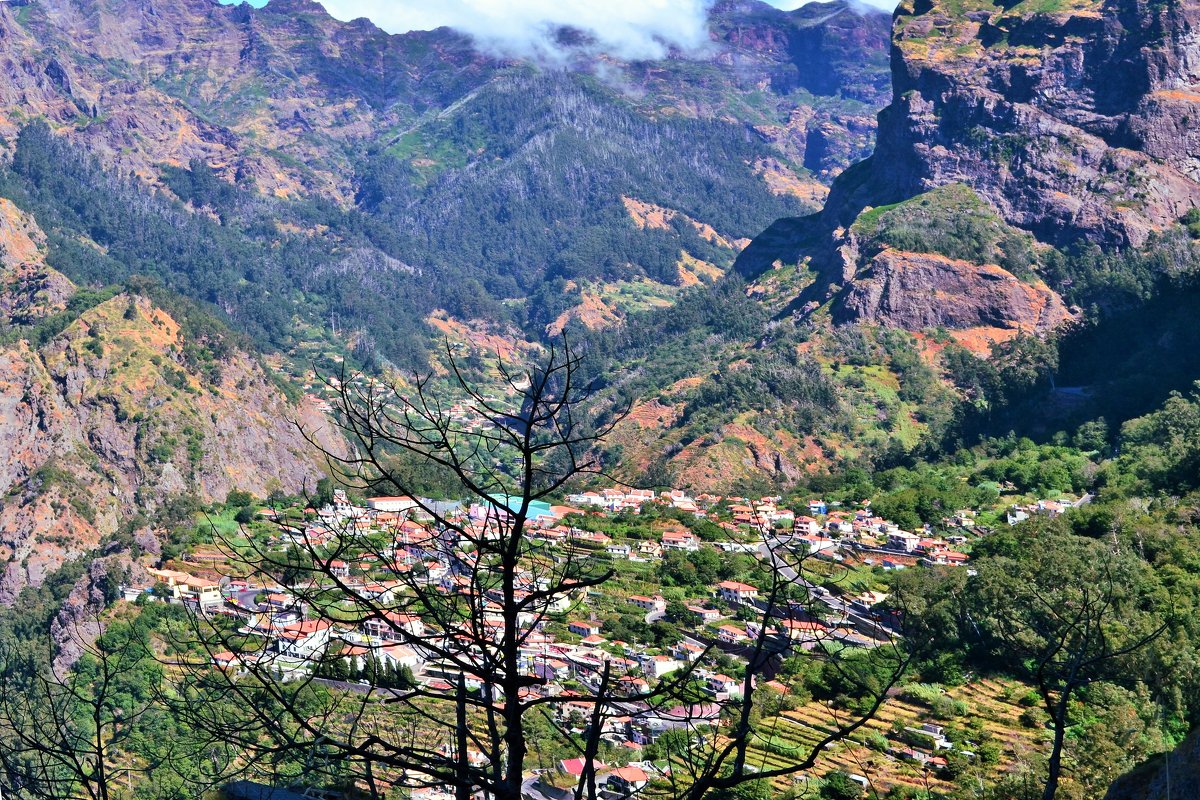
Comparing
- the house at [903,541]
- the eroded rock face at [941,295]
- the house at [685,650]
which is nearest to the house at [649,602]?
the house at [685,650]

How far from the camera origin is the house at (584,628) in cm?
5240

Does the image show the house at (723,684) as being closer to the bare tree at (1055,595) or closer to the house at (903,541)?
→ the bare tree at (1055,595)

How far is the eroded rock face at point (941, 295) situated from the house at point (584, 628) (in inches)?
2270

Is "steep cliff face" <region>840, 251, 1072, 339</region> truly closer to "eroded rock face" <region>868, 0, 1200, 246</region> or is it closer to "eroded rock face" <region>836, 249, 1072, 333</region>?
"eroded rock face" <region>836, 249, 1072, 333</region>

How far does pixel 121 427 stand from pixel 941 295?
60775 millimetres

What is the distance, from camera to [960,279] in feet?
344

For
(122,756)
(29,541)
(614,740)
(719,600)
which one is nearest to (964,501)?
(719,600)

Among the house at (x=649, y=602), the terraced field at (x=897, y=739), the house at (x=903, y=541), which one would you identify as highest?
the house at (x=903, y=541)

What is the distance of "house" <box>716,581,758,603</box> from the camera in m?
58.1

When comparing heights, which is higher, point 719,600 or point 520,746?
point 719,600

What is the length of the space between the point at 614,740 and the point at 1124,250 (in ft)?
250

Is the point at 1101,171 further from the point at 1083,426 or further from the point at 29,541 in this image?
the point at 29,541

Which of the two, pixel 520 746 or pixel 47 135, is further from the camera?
pixel 47 135

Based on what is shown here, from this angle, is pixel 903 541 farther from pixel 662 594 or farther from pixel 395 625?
pixel 395 625
